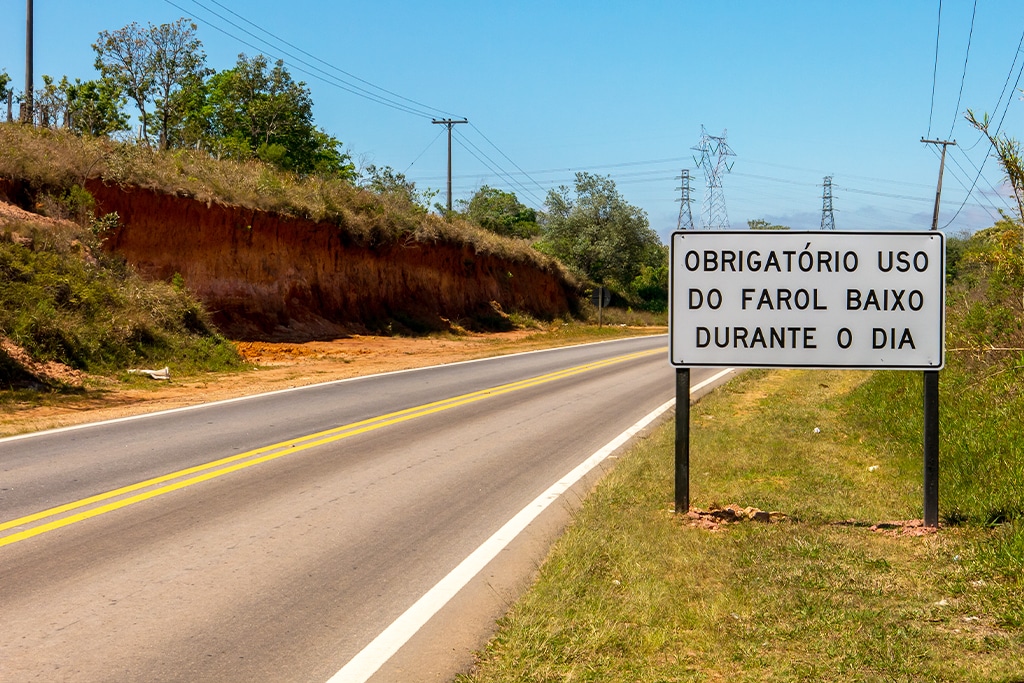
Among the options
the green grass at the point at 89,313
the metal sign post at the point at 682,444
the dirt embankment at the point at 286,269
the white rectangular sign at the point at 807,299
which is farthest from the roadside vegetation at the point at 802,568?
the dirt embankment at the point at 286,269

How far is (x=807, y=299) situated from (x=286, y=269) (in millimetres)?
27064

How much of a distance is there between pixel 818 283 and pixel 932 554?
7.79ft

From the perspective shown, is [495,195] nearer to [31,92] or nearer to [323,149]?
[323,149]

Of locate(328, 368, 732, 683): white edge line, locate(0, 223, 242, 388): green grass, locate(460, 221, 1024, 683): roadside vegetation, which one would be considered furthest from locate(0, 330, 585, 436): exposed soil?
locate(460, 221, 1024, 683): roadside vegetation

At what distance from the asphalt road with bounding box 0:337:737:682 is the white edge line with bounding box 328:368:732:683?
62mm

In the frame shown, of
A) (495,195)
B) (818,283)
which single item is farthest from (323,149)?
(818,283)

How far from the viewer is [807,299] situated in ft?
24.8

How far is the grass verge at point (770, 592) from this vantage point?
448 cm

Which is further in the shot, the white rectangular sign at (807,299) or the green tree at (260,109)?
the green tree at (260,109)

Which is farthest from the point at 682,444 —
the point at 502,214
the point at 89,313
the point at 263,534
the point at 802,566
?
the point at 502,214

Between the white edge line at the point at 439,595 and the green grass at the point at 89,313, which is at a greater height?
the green grass at the point at 89,313

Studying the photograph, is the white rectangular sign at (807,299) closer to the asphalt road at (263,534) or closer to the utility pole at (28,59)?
the asphalt road at (263,534)

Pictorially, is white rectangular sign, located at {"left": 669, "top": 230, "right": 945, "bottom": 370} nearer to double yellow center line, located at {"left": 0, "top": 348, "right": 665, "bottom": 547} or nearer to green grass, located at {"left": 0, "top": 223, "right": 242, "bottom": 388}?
double yellow center line, located at {"left": 0, "top": 348, "right": 665, "bottom": 547}

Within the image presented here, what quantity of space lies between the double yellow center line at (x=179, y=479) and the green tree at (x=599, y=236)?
57701 millimetres
